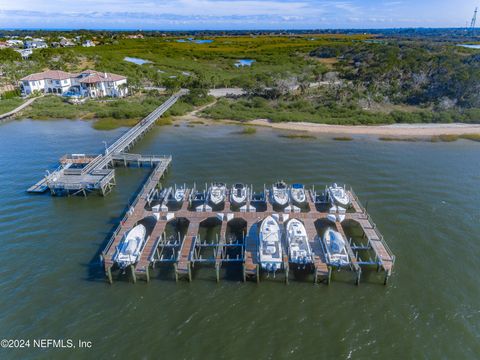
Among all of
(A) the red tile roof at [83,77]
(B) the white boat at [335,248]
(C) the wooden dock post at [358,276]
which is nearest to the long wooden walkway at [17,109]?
(A) the red tile roof at [83,77]

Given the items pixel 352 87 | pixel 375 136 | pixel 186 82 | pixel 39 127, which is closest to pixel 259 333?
pixel 375 136

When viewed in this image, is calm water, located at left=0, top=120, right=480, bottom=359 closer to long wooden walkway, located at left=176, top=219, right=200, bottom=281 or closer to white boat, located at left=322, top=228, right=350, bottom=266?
long wooden walkway, located at left=176, top=219, right=200, bottom=281

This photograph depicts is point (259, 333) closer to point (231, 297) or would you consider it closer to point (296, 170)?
point (231, 297)

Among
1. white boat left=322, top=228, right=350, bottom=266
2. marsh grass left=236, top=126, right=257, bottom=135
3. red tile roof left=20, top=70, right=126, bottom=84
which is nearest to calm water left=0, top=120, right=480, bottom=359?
white boat left=322, top=228, right=350, bottom=266

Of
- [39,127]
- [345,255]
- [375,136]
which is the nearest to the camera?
[345,255]

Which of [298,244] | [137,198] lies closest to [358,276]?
[298,244]

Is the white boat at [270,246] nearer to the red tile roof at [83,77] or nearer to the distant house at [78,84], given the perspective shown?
the distant house at [78,84]
